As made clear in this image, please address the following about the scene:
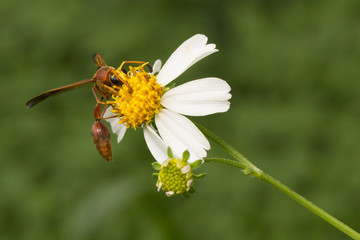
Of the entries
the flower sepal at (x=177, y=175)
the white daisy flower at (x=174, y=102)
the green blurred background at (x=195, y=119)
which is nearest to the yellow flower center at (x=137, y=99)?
the white daisy flower at (x=174, y=102)

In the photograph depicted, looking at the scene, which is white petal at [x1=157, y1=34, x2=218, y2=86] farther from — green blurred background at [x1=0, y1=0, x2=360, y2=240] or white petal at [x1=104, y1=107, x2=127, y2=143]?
green blurred background at [x1=0, y1=0, x2=360, y2=240]

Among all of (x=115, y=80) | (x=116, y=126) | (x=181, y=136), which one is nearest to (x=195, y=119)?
(x=116, y=126)

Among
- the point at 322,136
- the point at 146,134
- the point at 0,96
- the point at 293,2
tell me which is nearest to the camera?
the point at 146,134

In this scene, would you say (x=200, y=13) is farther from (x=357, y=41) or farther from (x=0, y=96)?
(x=0, y=96)

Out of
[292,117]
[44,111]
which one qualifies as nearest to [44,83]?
[44,111]

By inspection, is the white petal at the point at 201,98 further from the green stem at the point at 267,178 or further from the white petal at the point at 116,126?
the white petal at the point at 116,126

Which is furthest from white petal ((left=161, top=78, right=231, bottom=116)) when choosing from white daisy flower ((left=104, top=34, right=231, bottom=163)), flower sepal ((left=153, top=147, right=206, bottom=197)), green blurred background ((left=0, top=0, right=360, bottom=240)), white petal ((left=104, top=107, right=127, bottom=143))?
green blurred background ((left=0, top=0, right=360, bottom=240))

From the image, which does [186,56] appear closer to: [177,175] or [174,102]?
[174,102]
